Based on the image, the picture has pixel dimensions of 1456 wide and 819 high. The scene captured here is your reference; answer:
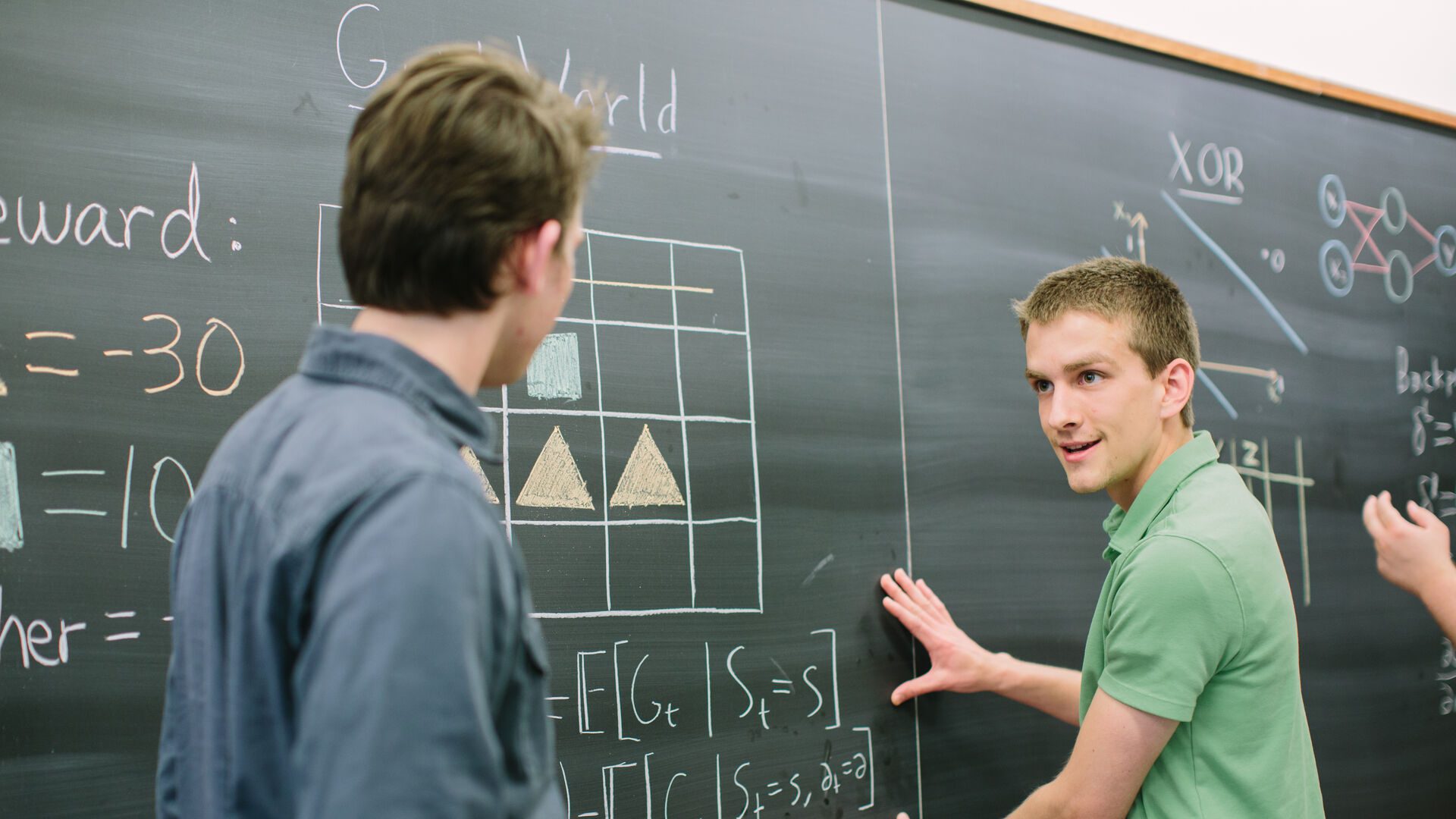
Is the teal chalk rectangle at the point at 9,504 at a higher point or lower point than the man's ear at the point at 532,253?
lower

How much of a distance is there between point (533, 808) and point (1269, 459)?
6.61 ft

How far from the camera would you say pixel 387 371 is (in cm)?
72

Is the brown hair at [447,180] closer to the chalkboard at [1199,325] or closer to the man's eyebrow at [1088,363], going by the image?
the man's eyebrow at [1088,363]

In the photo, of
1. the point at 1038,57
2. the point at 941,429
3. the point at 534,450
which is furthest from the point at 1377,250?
the point at 534,450

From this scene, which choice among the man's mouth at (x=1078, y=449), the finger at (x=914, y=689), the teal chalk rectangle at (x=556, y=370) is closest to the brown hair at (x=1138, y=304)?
the man's mouth at (x=1078, y=449)

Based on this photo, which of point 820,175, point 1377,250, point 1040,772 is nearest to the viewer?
point 820,175

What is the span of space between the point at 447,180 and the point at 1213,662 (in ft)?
3.46

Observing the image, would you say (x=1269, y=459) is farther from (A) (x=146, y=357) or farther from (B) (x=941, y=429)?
(A) (x=146, y=357)

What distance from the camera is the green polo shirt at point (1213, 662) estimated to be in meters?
1.21

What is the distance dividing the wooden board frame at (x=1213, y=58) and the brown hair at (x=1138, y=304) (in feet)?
2.43

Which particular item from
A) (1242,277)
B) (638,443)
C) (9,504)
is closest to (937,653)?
(638,443)

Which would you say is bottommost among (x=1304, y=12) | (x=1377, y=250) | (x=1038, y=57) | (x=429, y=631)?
(x=429, y=631)

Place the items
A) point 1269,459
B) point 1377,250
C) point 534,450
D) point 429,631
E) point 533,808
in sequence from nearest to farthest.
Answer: point 429,631
point 533,808
point 534,450
point 1269,459
point 1377,250

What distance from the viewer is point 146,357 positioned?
51.2 inches
